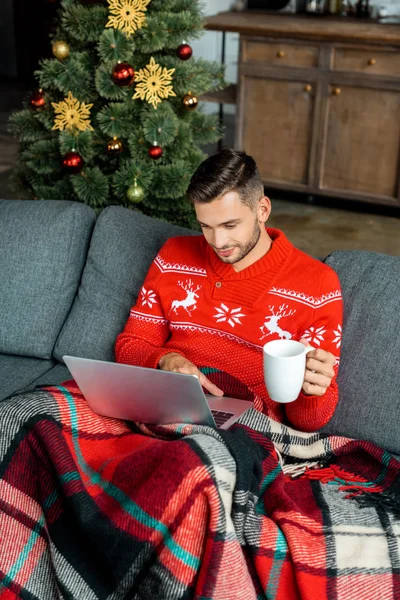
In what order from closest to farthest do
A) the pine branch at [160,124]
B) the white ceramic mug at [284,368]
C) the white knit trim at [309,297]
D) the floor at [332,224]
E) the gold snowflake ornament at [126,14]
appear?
the white ceramic mug at [284,368] < the white knit trim at [309,297] < the gold snowflake ornament at [126,14] < the pine branch at [160,124] < the floor at [332,224]

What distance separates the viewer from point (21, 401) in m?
1.51

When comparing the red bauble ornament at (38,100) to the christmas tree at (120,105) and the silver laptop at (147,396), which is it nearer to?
the christmas tree at (120,105)

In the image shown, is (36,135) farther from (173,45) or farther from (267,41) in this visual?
(267,41)

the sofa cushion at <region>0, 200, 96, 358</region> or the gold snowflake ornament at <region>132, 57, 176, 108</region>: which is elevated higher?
the gold snowflake ornament at <region>132, 57, 176, 108</region>

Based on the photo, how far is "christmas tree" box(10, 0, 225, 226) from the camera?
2.56 metres

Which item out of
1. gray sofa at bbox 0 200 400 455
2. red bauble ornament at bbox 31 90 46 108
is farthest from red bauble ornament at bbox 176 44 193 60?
gray sofa at bbox 0 200 400 455

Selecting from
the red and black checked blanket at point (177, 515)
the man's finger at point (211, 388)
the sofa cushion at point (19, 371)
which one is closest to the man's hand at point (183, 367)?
the man's finger at point (211, 388)

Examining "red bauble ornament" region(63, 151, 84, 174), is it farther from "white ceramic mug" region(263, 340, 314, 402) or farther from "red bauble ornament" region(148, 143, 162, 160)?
"white ceramic mug" region(263, 340, 314, 402)

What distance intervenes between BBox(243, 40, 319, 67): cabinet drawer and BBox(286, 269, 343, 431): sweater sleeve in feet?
8.84

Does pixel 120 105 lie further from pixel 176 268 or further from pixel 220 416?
pixel 220 416

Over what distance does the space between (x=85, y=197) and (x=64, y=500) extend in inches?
59.3

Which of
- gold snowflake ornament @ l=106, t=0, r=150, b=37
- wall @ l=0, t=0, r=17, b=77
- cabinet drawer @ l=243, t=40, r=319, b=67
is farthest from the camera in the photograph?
wall @ l=0, t=0, r=17, b=77

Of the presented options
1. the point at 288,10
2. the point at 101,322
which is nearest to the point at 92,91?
the point at 101,322

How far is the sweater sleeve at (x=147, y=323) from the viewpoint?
1865mm
